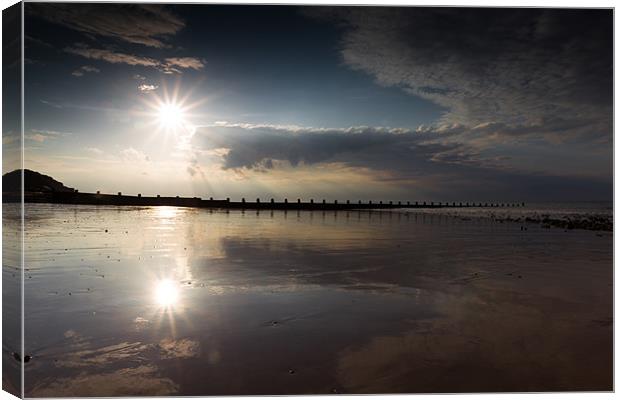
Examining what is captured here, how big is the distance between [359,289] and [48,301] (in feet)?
10.4

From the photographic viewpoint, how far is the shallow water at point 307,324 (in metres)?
3.70

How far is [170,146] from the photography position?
31.3ft

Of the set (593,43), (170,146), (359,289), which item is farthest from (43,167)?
(593,43)

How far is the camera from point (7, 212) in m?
4.66

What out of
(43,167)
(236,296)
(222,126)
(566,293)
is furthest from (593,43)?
(43,167)

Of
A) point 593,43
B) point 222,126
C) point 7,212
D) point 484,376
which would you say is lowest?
point 484,376

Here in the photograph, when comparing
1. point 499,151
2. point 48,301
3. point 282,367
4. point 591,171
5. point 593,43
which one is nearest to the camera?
point 282,367

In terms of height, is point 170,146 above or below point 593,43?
below

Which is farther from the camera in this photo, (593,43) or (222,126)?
(222,126)

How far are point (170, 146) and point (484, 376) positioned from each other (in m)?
7.28

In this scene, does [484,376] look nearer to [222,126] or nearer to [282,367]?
[282,367]

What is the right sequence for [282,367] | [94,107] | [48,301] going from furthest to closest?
[94,107] < [48,301] < [282,367]

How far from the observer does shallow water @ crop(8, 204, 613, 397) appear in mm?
3703

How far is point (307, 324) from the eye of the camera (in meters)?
4.44
